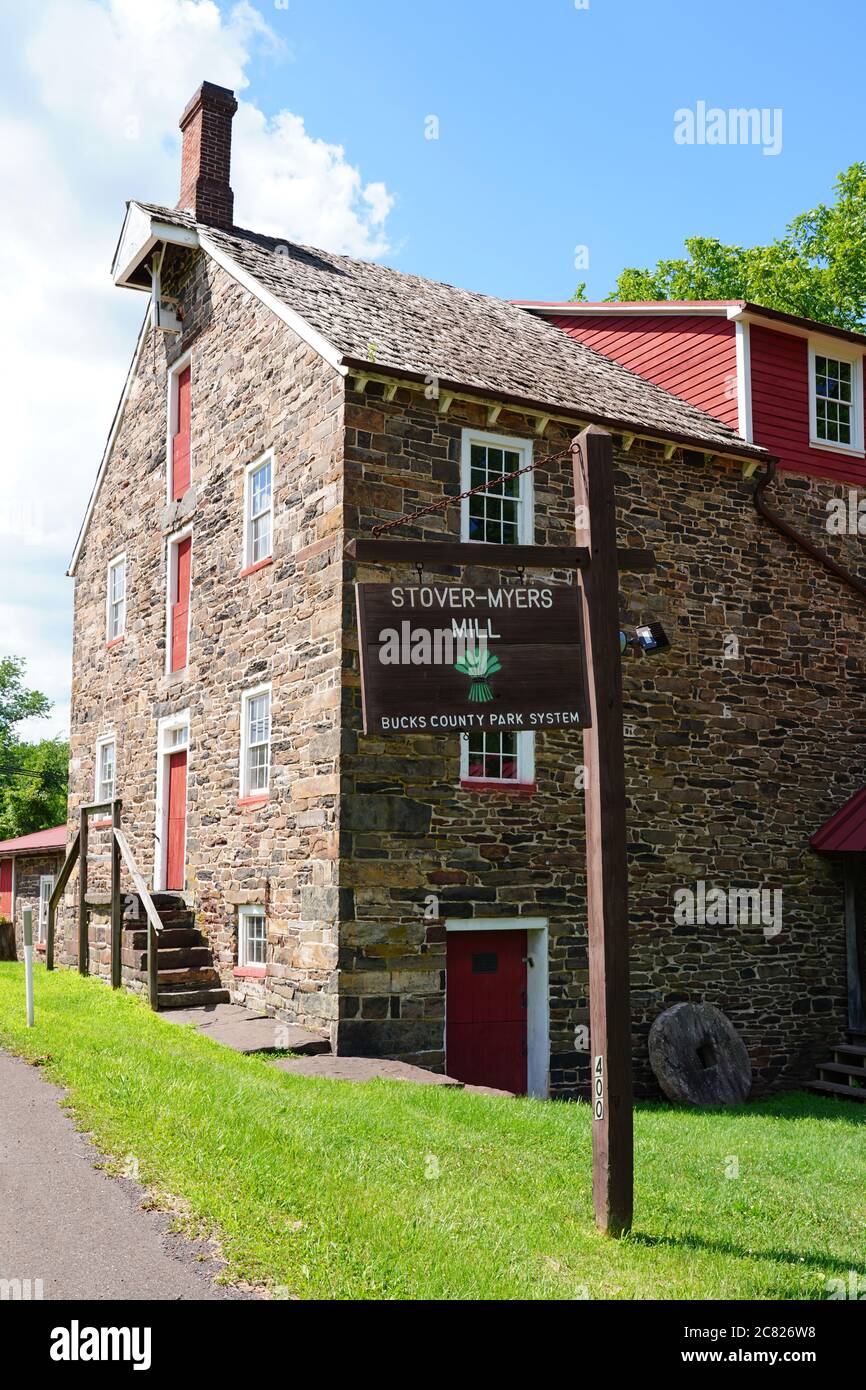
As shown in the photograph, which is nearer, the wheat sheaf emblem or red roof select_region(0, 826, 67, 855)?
the wheat sheaf emblem

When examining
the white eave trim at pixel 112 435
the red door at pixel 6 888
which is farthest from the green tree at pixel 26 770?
the white eave trim at pixel 112 435

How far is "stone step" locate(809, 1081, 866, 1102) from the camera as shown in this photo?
44.6 ft

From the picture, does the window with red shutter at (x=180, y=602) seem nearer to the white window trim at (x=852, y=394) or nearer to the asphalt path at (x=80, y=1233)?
the white window trim at (x=852, y=394)

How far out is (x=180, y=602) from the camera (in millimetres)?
16391

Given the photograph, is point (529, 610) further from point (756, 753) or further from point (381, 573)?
point (756, 753)

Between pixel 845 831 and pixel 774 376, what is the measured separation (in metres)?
6.33

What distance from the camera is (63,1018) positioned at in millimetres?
11211

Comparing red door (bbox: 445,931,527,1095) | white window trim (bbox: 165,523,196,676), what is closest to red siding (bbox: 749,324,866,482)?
red door (bbox: 445,931,527,1095)

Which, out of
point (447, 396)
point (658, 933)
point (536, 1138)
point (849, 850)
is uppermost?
point (447, 396)

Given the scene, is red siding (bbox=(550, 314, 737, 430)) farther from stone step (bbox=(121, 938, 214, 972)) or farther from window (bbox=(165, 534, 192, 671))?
stone step (bbox=(121, 938, 214, 972))

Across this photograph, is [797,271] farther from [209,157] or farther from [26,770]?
[26,770]

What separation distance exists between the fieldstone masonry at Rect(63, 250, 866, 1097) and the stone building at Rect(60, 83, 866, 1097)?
4cm
